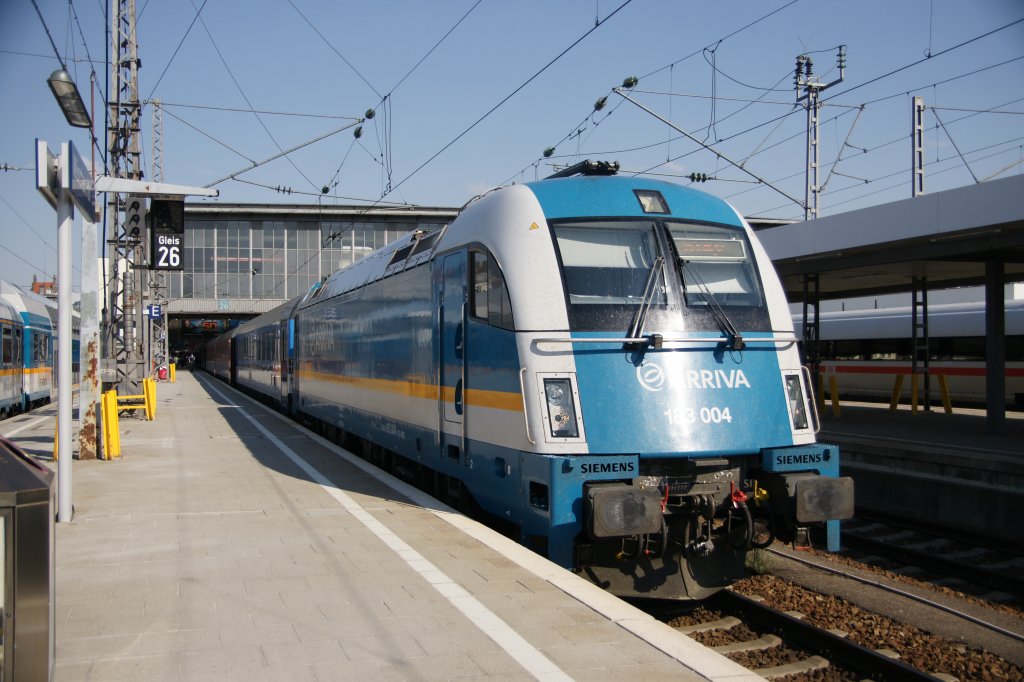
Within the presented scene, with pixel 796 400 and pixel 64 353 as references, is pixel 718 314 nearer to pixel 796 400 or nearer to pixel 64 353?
pixel 796 400

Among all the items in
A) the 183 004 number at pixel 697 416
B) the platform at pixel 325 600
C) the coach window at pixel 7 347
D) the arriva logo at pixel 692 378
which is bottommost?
the platform at pixel 325 600

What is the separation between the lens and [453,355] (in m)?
8.51

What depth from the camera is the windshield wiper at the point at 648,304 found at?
6.97 metres

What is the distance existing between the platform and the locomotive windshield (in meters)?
2.12

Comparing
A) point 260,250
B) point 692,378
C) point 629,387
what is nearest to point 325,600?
point 629,387

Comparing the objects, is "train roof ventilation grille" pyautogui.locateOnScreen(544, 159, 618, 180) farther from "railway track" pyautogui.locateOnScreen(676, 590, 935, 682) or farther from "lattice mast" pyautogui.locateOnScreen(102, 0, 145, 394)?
"lattice mast" pyautogui.locateOnScreen(102, 0, 145, 394)

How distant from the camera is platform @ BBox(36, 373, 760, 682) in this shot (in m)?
4.54

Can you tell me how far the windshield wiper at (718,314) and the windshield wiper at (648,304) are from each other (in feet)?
0.78

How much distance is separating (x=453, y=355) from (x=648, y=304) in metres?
2.19

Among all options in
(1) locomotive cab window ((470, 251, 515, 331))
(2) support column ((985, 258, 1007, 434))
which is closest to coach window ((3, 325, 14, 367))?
(1) locomotive cab window ((470, 251, 515, 331))

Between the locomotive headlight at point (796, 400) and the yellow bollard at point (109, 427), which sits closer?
the locomotive headlight at point (796, 400)

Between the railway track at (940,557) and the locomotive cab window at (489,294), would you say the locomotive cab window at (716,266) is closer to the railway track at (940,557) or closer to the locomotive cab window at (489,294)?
the locomotive cab window at (489,294)

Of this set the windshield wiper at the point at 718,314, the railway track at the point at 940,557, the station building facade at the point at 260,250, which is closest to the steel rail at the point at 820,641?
the windshield wiper at the point at 718,314

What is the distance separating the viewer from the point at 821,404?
798 inches
